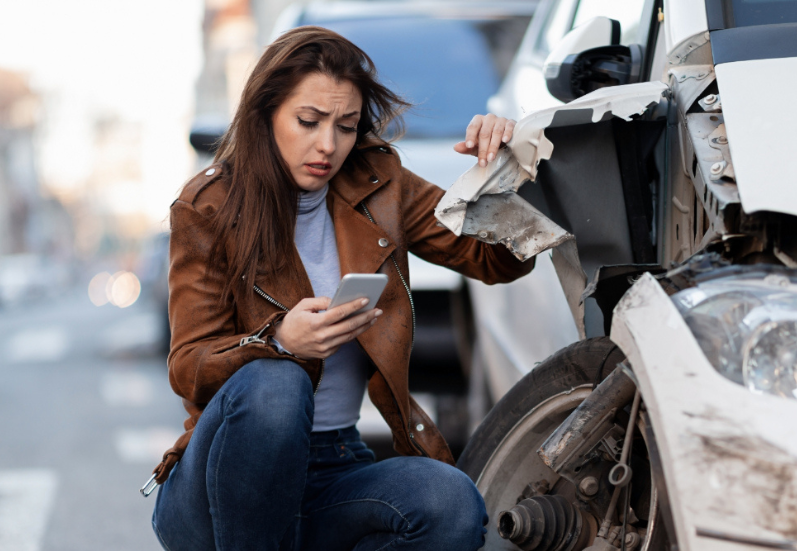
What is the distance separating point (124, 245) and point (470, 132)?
9476 centimetres

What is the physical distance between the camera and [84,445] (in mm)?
5336

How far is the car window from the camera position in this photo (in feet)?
7.57

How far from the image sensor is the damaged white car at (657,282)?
1187mm

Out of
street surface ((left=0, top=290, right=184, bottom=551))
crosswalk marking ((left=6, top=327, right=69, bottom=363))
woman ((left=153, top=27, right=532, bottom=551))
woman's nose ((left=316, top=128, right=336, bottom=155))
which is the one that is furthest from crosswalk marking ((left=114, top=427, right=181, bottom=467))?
crosswalk marking ((left=6, top=327, right=69, bottom=363))

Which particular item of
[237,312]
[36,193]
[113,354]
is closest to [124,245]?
[36,193]

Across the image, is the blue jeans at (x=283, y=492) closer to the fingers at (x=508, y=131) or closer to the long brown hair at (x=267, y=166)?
the long brown hair at (x=267, y=166)

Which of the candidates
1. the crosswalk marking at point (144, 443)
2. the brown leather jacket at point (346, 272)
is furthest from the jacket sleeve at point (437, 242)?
the crosswalk marking at point (144, 443)

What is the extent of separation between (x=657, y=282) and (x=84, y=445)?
15.4 feet

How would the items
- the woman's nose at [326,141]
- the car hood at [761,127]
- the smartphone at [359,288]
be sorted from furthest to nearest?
the woman's nose at [326,141]
the smartphone at [359,288]
the car hood at [761,127]

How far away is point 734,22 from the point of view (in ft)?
6.11

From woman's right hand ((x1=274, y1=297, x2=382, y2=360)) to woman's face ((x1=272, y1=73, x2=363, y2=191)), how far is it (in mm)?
402

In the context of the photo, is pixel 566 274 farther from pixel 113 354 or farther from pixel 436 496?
pixel 113 354

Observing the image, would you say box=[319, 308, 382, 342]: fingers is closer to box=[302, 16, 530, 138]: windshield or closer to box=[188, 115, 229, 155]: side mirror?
box=[188, 115, 229, 155]: side mirror

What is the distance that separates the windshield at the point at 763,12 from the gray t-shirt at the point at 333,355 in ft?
3.46
